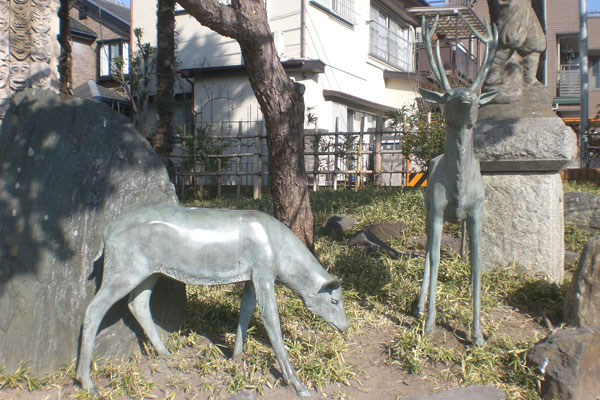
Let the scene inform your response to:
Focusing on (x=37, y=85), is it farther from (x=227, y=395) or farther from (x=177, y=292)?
(x=227, y=395)

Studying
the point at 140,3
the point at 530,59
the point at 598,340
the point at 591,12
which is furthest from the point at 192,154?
the point at 591,12

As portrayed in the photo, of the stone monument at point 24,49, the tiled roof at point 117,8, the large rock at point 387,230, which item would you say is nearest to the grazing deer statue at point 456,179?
the large rock at point 387,230

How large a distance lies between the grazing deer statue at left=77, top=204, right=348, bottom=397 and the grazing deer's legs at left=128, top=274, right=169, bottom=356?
0.36 feet

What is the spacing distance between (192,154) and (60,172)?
8.53m

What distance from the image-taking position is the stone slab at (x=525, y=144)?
188 inches

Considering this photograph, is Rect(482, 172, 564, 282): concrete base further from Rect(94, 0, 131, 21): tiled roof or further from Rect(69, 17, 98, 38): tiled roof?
Rect(94, 0, 131, 21): tiled roof

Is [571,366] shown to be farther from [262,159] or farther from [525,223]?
[262,159]

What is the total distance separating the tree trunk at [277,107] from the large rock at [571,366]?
8.63 feet

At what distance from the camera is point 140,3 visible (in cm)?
1512

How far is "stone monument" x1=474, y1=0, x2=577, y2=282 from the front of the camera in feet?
15.9

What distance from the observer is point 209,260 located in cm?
305

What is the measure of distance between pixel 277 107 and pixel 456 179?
208 cm

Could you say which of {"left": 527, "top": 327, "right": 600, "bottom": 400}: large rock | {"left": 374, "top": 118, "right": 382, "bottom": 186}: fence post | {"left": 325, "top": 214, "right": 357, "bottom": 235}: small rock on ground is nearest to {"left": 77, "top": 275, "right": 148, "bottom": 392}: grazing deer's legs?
{"left": 527, "top": 327, "right": 600, "bottom": 400}: large rock

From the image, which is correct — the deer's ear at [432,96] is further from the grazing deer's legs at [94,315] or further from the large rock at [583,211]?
the large rock at [583,211]
